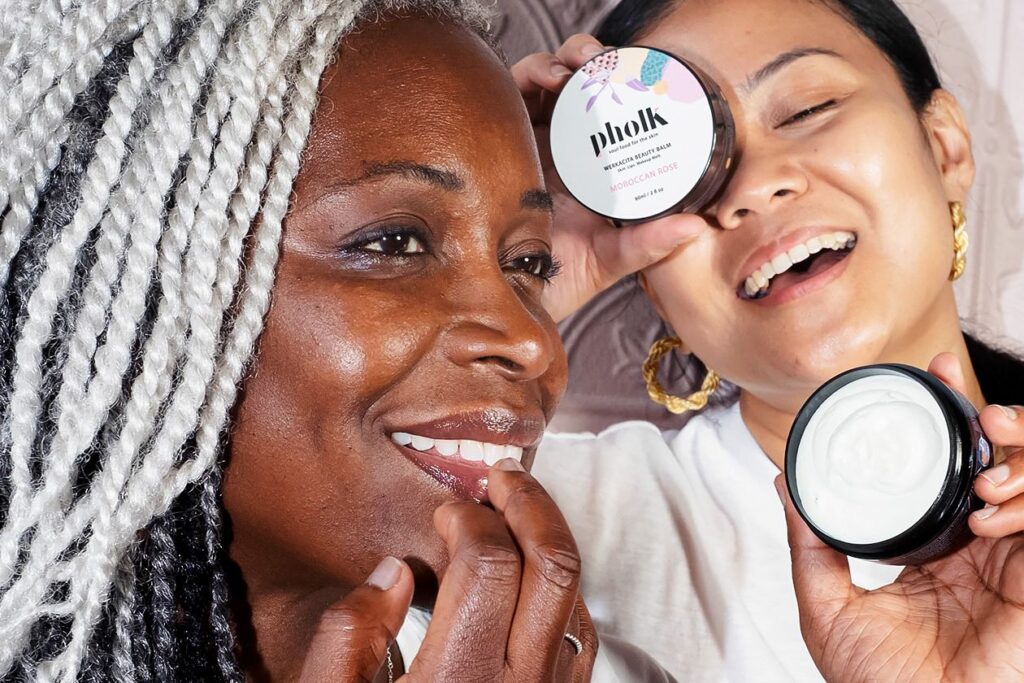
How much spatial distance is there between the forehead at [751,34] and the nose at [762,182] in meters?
0.08

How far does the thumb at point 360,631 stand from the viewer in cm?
65

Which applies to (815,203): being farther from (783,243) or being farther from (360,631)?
(360,631)

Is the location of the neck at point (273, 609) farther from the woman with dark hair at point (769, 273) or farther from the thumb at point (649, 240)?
the thumb at point (649, 240)

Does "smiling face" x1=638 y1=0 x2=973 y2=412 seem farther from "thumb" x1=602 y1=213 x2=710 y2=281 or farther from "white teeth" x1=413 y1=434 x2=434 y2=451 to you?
"white teeth" x1=413 y1=434 x2=434 y2=451

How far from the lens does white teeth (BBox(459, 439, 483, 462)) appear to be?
78cm

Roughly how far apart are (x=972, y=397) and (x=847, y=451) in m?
0.43

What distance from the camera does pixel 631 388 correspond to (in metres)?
1.28

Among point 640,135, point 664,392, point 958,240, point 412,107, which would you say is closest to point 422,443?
point 412,107

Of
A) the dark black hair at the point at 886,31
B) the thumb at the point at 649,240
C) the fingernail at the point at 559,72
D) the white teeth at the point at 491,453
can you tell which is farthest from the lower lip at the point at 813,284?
the white teeth at the point at 491,453

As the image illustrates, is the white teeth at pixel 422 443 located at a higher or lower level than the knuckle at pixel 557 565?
higher

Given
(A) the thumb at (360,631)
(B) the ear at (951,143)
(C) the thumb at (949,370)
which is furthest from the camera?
(B) the ear at (951,143)

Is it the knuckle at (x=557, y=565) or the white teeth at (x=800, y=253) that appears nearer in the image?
the knuckle at (x=557, y=565)

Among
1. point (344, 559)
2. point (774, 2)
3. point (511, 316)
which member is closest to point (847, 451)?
point (511, 316)

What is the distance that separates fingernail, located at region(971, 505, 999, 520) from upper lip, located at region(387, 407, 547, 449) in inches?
13.5
